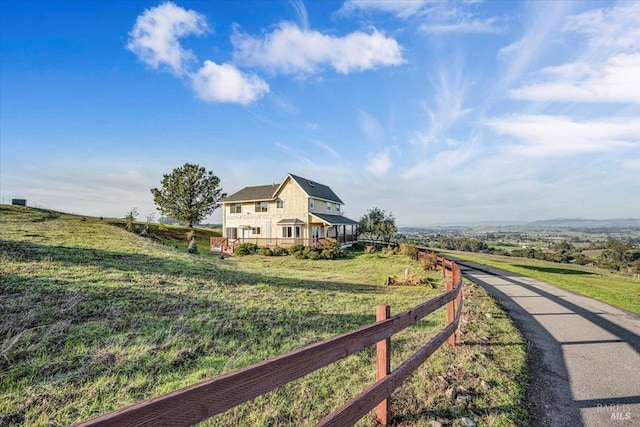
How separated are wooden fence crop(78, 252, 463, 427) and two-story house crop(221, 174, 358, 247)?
92.0 ft

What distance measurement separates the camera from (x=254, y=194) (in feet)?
128

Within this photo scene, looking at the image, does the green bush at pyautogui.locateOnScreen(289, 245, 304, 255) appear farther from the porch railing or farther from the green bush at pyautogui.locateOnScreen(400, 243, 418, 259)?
the green bush at pyautogui.locateOnScreen(400, 243, 418, 259)

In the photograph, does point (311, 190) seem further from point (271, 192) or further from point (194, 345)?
point (194, 345)

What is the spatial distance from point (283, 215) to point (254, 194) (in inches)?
223

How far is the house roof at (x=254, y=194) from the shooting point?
3762 centimetres

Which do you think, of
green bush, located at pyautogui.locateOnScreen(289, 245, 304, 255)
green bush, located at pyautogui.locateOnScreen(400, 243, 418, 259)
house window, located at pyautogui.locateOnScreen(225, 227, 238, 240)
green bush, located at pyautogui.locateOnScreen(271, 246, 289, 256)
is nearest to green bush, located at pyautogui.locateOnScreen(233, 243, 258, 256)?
green bush, located at pyautogui.locateOnScreen(271, 246, 289, 256)

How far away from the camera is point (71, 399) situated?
12.9 feet

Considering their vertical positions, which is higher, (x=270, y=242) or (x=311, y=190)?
(x=311, y=190)

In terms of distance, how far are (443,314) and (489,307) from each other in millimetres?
1577

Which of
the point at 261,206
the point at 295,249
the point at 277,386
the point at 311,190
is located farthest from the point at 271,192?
the point at 277,386

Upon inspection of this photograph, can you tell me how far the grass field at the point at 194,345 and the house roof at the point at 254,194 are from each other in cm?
2668

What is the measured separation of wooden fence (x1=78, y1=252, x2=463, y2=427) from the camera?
1.53 metres

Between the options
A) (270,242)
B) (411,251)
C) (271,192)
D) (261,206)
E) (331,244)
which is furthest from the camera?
(271,192)

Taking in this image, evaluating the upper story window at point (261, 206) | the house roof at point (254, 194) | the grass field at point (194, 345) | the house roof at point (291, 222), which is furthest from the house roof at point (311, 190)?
the grass field at point (194, 345)
